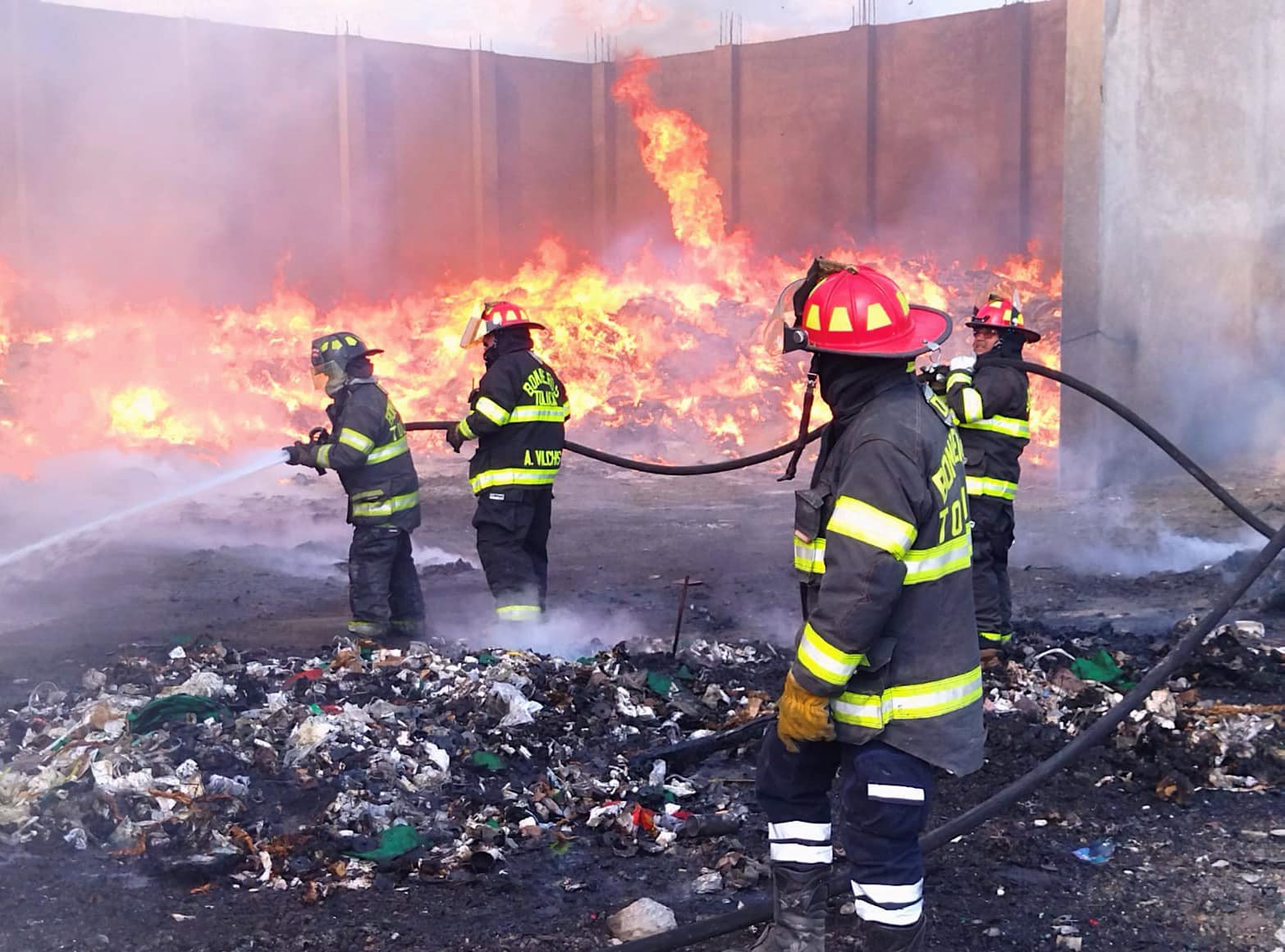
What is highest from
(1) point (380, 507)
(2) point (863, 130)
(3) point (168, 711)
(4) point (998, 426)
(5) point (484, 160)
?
(2) point (863, 130)

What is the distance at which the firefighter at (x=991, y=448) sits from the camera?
648 centimetres

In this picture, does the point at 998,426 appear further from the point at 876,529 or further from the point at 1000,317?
the point at 876,529

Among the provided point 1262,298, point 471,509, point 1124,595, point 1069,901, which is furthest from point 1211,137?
point 1069,901

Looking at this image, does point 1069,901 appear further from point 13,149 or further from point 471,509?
point 13,149

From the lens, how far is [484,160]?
644 inches

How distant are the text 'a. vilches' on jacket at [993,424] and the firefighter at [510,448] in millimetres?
2276

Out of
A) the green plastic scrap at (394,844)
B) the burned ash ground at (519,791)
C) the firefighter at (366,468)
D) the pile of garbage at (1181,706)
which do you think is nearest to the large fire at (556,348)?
the burned ash ground at (519,791)

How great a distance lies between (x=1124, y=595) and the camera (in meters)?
8.37

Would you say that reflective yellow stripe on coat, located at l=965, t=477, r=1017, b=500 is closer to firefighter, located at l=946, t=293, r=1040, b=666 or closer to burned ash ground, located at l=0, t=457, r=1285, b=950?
firefighter, located at l=946, t=293, r=1040, b=666

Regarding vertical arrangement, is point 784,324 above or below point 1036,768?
above

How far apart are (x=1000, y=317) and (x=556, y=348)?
1067 cm

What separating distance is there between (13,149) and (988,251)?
11823mm

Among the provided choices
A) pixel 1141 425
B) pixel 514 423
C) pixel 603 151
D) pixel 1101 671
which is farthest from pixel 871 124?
pixel 1101 671

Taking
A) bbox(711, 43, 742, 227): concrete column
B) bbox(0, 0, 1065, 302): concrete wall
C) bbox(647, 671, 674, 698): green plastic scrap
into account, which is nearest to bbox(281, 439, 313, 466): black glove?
bbox(647, 671, 674, 698): green plastic scrap
